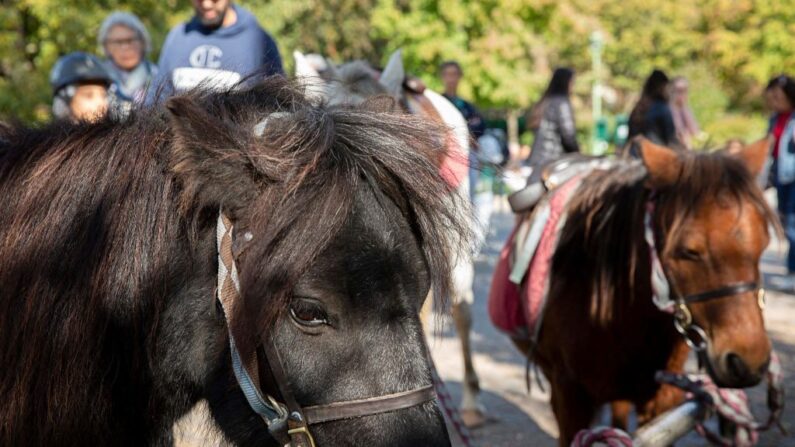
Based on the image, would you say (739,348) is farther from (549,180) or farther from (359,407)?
(359,407)

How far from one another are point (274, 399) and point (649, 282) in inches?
101

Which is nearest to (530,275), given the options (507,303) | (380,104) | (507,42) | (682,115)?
(507,303)

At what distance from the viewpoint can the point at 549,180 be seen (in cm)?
494

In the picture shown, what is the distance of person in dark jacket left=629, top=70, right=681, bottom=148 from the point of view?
7.25 meters

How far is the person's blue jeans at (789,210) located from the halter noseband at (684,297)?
23.8 feet

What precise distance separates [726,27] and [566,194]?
125ft

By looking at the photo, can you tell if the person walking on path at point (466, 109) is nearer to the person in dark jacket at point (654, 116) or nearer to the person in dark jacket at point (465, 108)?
the person in dark jacket at point (465, 108)

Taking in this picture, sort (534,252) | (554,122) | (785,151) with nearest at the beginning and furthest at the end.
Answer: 1. (534,252)
2. (554,122)
3. (785,151)

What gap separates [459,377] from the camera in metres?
7.36

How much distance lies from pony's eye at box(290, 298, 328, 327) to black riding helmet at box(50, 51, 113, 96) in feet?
11.7

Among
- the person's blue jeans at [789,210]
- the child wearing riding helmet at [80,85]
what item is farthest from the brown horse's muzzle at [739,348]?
the person's blue jeans at [789,210]

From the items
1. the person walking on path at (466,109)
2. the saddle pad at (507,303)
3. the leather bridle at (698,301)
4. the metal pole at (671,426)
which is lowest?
the saddle pad at (507,303)

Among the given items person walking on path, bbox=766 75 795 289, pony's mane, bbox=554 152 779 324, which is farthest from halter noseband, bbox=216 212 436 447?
person walking on path, bbox=766 75 795 289

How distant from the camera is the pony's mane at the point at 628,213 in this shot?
12.5 ft
